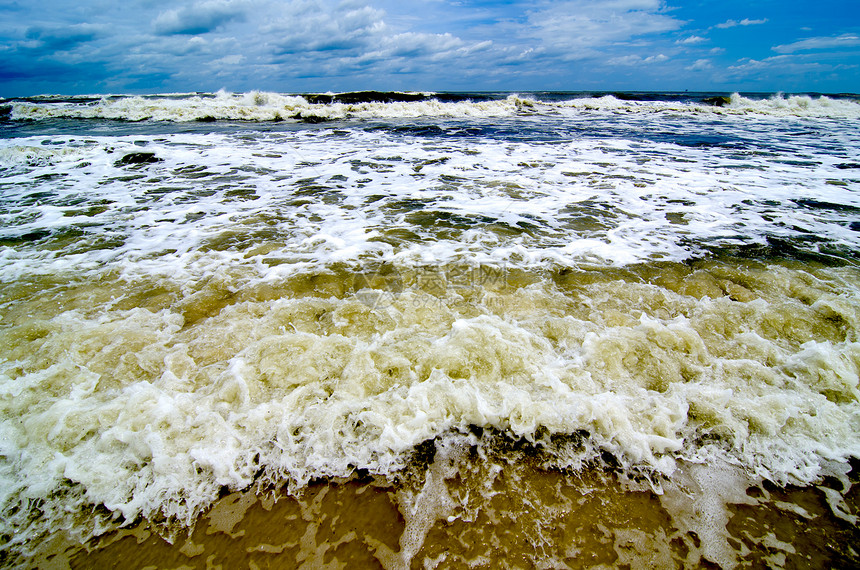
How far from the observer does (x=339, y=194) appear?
7.82 meters

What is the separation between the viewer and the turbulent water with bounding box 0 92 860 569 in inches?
79.1

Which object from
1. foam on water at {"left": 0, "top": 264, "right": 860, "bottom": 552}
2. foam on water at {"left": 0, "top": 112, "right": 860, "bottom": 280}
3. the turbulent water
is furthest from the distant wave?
foam on water at {"left": 0, "top": 264, "right": 860, "bottom": 552}

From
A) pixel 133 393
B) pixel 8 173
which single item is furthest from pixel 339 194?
pixel 8 173

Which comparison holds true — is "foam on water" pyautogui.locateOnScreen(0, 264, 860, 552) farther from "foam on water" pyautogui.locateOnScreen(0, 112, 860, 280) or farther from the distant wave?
the distant wave

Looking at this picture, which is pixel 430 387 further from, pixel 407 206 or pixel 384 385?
pixel 407 206

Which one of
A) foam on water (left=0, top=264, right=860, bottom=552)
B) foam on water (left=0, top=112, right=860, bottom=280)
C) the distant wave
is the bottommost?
foam on water (left=0, top=264, right=860, bottom=552)

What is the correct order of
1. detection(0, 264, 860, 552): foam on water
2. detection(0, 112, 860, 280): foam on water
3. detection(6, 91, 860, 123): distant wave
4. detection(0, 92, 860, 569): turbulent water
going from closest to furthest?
detection(0, 92, 860, 569): turbulent water → detection(0, 264, 860, 552): foam on water → detection(0, 112, 860, 280): foam on water → detection(6, 91, 860, 123): distant wave

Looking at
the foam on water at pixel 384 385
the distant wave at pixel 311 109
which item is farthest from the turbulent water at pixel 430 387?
the distant wave at pixel 311 109

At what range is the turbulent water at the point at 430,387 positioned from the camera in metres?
2.01

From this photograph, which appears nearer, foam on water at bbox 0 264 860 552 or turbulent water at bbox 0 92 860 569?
turbulent water at bbox 0 92 860 569

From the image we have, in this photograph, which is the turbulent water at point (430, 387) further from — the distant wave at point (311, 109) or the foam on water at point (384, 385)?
the distant wave at point (311, 109)

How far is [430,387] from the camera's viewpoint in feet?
9.24

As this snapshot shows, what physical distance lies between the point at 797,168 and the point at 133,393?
14.4 m

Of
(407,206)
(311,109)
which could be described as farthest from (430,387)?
(311,109)
